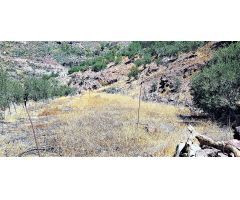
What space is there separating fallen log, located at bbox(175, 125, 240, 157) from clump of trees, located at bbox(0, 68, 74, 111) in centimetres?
347

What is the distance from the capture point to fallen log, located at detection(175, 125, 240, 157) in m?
12.9

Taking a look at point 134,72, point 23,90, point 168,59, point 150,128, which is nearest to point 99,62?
point 134,72

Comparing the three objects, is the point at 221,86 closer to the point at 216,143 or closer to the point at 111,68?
the point at 216,143

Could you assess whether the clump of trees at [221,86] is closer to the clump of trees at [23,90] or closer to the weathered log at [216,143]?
the weathered log at [216,143]

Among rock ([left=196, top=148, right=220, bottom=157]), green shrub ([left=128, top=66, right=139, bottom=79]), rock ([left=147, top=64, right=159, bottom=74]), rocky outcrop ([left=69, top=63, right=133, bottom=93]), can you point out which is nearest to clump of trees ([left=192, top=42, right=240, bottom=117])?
rock ([left=147, top=64, right=159, bottom=74])

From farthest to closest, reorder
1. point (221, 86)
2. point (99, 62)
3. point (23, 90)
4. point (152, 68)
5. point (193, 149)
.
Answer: point (99, 62) → point (152, 68) → point (23, 90) → point (221, 86) → point (193, 149)

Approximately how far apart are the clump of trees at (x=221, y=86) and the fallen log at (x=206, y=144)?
33.8 inches

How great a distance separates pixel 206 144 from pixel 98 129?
9.48ft

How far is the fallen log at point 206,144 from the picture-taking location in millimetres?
Result: 12914

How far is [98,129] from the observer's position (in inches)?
542

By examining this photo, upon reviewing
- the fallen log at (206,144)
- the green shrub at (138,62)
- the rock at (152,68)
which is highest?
the green shrub at (138,62)

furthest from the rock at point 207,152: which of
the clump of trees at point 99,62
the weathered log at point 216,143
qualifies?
the clump of trees at point 99,62

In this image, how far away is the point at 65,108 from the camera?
45.7 ft
